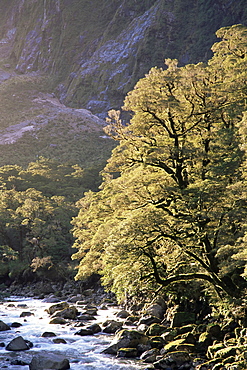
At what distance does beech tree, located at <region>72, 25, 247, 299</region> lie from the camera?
1585 centimetres

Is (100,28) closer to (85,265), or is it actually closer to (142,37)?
(142,37)

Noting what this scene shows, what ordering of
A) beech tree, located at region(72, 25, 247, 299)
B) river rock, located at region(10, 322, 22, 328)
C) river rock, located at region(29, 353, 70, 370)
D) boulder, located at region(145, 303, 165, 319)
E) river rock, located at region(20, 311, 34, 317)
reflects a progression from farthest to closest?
river rock, located at region(20, 311, 34, 317)
boulder, located at region(145, 303, 165, 319)
river rock, located at region(10, 322, 22, 328)
beech tree, located at region(72, 25, 247, 299)
river rock, located at region(29, 353, 70, 370)

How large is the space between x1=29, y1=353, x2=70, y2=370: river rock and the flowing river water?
1.59ft

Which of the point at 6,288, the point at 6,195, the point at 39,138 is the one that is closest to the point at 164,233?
the point at 6,288

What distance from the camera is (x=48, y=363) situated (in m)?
15.5

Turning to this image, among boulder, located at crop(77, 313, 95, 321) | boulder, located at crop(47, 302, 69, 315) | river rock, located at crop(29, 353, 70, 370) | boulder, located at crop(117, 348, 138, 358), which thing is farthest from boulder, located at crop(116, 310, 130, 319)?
river rock, located at crop(29, 353, 70, 370)

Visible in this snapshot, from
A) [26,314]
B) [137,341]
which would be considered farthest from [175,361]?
[26,314]

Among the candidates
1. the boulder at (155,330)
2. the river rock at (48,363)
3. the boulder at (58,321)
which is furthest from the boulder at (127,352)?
the boulder at (58,321)

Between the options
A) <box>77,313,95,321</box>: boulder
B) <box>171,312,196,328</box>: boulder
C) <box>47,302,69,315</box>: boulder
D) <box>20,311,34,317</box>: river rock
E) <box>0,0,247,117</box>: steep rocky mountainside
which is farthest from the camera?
<box>0,0,247,117</box>: steep rocky mountainside

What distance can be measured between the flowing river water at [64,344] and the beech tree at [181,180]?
340 cm

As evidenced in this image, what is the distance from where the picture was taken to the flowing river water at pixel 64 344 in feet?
54.3

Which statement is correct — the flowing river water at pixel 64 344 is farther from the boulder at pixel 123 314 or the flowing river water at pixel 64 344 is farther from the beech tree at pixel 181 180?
the beech tree at pixel 181 180

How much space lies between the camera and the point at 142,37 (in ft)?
513

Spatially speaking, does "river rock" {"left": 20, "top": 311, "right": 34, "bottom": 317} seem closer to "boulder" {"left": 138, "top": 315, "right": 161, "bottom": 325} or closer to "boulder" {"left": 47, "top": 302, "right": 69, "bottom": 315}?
"boulder" {"left": 47, "top": 302, "right": 69, "bottom": 315}
